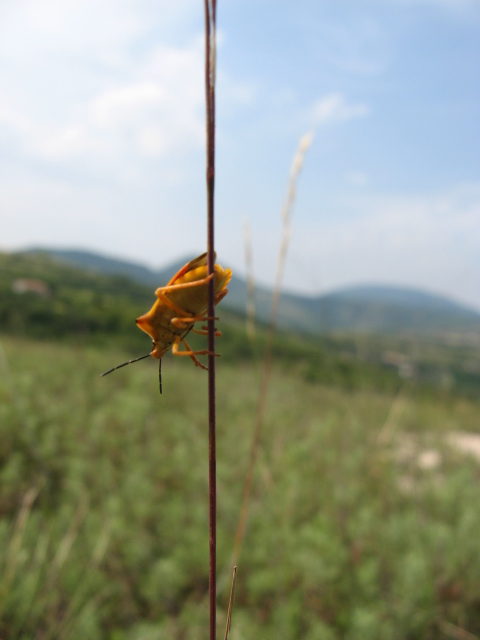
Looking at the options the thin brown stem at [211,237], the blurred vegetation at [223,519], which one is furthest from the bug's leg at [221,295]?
the blurred vegetation at [223,519]

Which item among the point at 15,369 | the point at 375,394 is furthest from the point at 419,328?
the point at 375,394

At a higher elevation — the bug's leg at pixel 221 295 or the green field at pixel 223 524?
the bug's leg at pixel 221 295

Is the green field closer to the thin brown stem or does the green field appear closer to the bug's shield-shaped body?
the bug's shield-shaped body

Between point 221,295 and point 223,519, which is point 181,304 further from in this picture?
point 223,519

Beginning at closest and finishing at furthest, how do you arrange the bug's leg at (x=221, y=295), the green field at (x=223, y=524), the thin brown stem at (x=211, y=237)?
the thin brown stem at (x=211, y=237)
the bug's leg at (x=221, y=295)
the green field at (x=223, y=524)

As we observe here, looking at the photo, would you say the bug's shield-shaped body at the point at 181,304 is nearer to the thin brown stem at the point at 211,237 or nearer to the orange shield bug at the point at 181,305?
the orange shield bug at the point at 181,305

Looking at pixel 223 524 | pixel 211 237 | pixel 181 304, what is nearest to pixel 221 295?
pixel 181 304

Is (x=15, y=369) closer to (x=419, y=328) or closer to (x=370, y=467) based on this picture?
(x=370, y=467)
